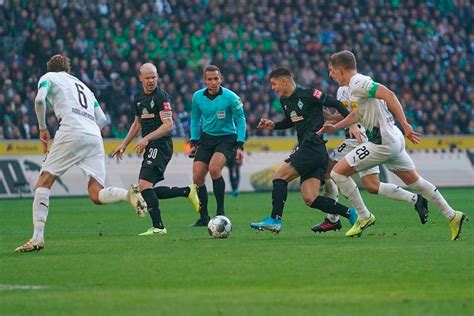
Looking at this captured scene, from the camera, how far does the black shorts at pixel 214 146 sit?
55.2 ft

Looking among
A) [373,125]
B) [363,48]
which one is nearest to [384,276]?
[373,125]

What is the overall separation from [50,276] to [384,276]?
113 inches

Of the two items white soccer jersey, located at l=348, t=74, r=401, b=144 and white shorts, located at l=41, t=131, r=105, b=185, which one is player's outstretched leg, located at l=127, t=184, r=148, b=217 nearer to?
white shorts, located at l=41, t=131, r=105, b=185

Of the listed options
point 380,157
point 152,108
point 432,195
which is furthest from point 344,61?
point 152,108

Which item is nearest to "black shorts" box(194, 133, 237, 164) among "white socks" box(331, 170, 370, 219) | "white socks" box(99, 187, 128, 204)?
"white socks" box(331, 170, 370, 219)

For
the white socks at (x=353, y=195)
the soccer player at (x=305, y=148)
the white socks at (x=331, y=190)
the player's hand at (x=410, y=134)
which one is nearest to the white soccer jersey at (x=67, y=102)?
the soccer player at (x=305, y=148)

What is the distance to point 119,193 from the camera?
12867 millimetres

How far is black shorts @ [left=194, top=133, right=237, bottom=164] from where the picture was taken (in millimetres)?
16812

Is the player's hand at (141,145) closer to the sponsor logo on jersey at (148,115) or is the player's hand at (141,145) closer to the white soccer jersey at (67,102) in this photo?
the sponsor logo on jersey at (148,115)

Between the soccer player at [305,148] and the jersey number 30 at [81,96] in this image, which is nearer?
the jersey number 30 at [81,96]

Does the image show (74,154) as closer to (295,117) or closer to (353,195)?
(295,117)

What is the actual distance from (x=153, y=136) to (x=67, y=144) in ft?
8.39

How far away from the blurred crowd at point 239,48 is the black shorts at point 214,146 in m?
12.7

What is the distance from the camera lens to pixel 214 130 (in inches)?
663
